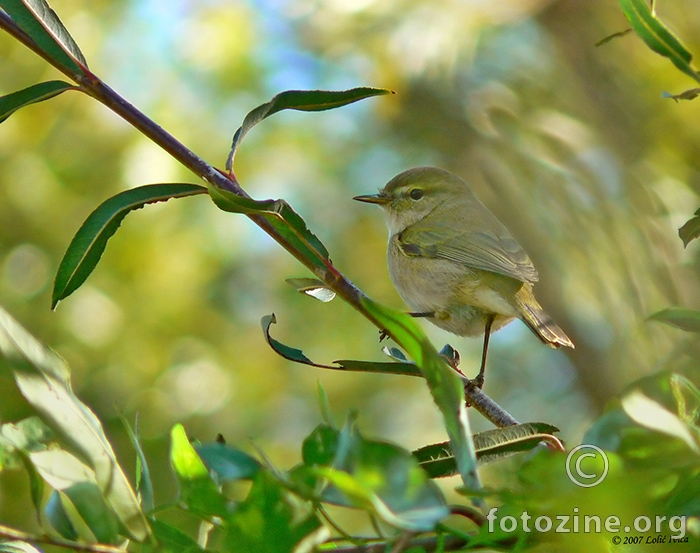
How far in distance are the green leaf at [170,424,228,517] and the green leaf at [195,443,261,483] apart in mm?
47

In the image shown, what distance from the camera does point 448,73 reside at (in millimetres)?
5094

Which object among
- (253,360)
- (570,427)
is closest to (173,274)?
(253,360)

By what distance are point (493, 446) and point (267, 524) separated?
1.29ft

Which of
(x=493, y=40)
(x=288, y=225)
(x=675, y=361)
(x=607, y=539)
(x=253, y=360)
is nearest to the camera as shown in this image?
(x=607, y=539)

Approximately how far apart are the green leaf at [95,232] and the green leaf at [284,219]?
6.5 inches

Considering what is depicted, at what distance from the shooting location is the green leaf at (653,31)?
1.10 metres

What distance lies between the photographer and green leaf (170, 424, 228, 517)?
759 mm

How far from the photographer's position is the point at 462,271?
10.4 ft

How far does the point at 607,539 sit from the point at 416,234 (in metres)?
2.85

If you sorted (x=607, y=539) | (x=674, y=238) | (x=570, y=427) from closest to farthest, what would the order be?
(x=607, y=539) → (x=674, y=238) → (x=570, y=427)

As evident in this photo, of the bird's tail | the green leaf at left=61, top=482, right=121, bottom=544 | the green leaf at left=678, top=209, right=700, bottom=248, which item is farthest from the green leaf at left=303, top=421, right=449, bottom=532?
the bird's tail

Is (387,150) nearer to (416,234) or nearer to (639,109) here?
(639,109)

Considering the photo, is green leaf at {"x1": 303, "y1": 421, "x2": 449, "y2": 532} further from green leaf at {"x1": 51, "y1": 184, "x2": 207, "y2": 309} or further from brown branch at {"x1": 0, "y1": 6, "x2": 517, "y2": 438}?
green leaf at {"x1": 51, "y1": 184, "x2": 207, "y2": 309}

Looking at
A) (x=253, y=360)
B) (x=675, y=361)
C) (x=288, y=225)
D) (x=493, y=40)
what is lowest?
(x=675, y=361)
